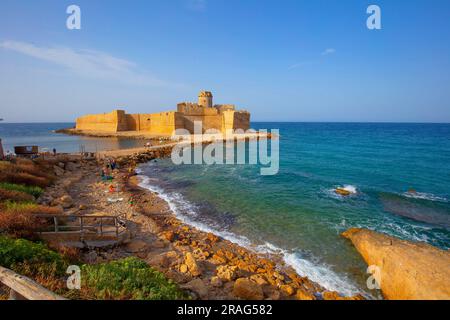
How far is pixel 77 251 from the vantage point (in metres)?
5.95

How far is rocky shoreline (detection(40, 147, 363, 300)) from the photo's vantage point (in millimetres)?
5320

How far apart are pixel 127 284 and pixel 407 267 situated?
7.02 m

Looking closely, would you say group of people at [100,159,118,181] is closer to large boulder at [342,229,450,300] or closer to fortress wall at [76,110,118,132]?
large boulder at [342,229,450,300]

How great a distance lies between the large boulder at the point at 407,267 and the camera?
521 centimetres

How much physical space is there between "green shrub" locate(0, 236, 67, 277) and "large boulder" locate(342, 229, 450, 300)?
7849 mm

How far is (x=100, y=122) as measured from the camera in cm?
5616

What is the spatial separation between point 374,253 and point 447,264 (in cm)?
163

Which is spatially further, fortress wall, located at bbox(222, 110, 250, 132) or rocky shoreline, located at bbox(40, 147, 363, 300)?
fortress wall, located at bbox(222, 110, 250, 132)

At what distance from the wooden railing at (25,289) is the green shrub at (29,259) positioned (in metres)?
1.13

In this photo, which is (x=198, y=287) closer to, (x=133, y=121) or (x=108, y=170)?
(x=108, y=170)

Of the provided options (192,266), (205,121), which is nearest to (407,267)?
(192,266)

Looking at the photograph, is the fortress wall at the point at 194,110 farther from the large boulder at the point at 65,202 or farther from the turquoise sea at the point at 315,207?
the large boulder at the point at 65,202

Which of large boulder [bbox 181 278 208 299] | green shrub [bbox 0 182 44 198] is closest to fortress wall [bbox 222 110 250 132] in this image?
green shrub [bbox 0 182 44 198]
